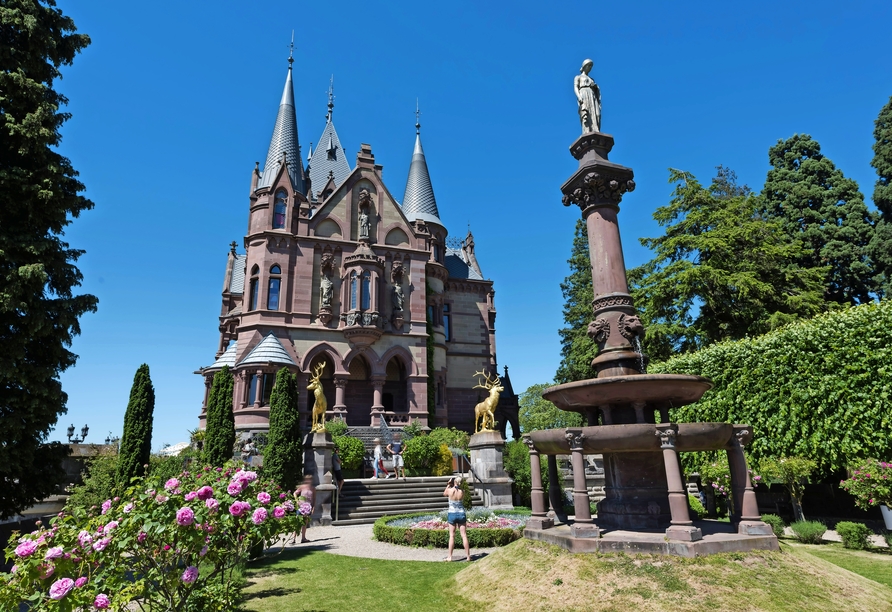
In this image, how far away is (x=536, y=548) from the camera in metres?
8.10

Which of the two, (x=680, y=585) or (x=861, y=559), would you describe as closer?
(x=680, y=585)

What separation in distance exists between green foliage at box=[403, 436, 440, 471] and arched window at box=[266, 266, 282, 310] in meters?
15.0

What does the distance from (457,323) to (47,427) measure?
32080mm

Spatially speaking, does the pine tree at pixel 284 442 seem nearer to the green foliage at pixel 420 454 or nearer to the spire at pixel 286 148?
the green foliage at pixel 420 454

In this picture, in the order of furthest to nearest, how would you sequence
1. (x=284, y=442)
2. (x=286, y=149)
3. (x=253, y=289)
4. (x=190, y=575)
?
(x=286, y=149) → (x=253, y=289) → (x=284, y=442) → (x=190, y=575)

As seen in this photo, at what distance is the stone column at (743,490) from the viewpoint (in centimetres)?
745

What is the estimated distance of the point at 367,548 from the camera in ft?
45.8

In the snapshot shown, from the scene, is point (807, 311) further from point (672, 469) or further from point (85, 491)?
point (85, 491)

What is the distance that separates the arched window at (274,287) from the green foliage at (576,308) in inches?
808

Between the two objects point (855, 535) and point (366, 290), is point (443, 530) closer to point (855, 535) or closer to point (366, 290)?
point (855, 535)

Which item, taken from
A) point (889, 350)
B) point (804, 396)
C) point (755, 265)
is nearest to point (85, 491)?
point (804, 396)

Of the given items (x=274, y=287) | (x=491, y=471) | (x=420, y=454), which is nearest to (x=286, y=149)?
(x=274, y=287)

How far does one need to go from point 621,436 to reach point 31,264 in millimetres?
15087

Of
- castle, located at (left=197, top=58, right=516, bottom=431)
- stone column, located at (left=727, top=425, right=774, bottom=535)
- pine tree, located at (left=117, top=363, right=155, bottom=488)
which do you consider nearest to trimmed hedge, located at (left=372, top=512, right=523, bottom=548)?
stone column, located at (left=727, top=425, right=774, bottom=535)
